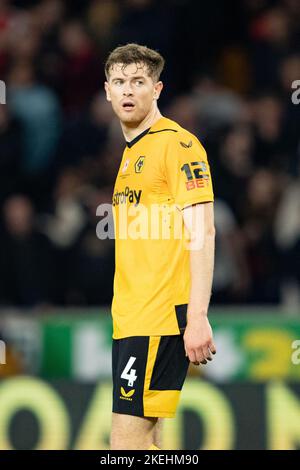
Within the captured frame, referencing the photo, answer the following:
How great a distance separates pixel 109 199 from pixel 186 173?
4.58 meters

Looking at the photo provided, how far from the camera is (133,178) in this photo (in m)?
4.61

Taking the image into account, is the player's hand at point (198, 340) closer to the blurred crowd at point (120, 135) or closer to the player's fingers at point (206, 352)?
the player's fingers at point (206, 352)

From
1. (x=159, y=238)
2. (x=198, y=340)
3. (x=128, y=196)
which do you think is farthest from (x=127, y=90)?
(x=198, y=340)

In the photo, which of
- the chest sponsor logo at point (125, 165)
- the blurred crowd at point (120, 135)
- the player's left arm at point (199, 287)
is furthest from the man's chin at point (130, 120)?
the blurred crowd at point (120, 135)

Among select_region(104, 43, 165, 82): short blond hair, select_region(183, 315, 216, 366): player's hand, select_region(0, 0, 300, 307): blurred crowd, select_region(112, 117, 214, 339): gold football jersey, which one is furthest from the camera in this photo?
select_region(0, 0, 300, 307): blurred crowd

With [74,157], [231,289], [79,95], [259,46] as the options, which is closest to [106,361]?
[231,289]

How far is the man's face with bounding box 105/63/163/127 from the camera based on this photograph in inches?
180

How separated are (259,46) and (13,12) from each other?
231cm

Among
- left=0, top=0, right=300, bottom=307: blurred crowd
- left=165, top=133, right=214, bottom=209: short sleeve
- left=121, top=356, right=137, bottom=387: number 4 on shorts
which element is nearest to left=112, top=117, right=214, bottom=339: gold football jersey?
left=165, top=133, right=214, bottom=209: short sleeve

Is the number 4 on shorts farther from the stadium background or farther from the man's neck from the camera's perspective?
the stadium background

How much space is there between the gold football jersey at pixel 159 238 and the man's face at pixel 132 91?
0.39ft
